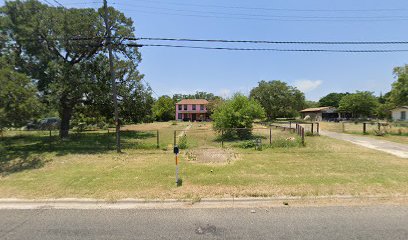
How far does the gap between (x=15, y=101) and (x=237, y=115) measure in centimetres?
1219

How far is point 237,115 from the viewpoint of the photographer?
51.6ft

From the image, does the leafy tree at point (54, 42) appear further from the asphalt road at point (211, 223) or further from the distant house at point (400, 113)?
the distant house at point (400, 113)

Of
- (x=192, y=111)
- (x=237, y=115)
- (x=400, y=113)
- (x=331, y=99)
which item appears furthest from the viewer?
(x=331, y=99)

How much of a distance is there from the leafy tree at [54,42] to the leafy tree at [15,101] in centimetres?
344

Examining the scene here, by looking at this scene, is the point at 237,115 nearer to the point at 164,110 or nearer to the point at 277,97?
the point at 277,97

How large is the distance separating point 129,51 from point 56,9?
18.3 feet

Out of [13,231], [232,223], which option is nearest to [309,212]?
[232,223]

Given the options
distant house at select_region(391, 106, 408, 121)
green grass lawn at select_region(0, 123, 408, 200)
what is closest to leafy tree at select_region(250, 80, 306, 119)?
distant house at select_region(391, 106, 408, 121)

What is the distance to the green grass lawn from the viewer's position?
18.4ft

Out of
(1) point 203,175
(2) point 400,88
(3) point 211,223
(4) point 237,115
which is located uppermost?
(2) point 400,88

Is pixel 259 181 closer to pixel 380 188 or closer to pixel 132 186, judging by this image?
pixel 380 188

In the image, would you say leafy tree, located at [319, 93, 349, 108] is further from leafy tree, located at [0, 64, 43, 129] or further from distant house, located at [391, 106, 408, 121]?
leafy tree, located at [0, 64, 43, 129]

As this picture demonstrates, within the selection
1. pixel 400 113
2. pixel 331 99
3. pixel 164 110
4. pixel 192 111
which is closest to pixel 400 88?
pixel 400 113

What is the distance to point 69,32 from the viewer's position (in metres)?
13.4
